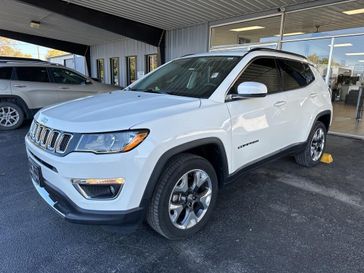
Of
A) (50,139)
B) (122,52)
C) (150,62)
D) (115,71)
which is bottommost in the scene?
(50,139)

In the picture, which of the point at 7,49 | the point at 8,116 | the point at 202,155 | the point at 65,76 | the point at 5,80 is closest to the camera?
the point at 202,155

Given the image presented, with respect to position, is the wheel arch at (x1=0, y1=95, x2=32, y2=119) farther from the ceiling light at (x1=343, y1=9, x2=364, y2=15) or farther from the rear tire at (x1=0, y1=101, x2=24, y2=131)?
the ceiling light at (x1=343, y1=9, x2=364, y2=15)

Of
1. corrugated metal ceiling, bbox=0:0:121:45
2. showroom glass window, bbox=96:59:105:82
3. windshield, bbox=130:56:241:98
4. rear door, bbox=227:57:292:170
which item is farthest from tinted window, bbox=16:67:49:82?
showroom glass window, bbox=96:59:105:82

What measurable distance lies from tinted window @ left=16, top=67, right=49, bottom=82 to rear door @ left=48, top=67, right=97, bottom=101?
0.58 ft

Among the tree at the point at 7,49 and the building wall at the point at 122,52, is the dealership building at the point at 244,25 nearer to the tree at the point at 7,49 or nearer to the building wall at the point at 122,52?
the building wall at the point at 122,52

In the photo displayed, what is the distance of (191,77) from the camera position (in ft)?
10.2

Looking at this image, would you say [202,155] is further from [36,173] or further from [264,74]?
[36,173]

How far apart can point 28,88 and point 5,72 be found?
2.01 ft

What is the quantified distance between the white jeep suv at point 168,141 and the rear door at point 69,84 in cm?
490

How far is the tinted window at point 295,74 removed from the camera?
A: 11.9 ft

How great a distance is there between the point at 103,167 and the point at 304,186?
2.90 m

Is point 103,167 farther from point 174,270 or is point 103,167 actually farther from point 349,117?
point 349,117

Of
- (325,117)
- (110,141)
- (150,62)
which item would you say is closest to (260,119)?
(110,141)

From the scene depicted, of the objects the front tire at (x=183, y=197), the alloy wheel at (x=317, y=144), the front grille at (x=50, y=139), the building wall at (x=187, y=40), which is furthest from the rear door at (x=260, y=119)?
the building wall at (x=187, y=40)
